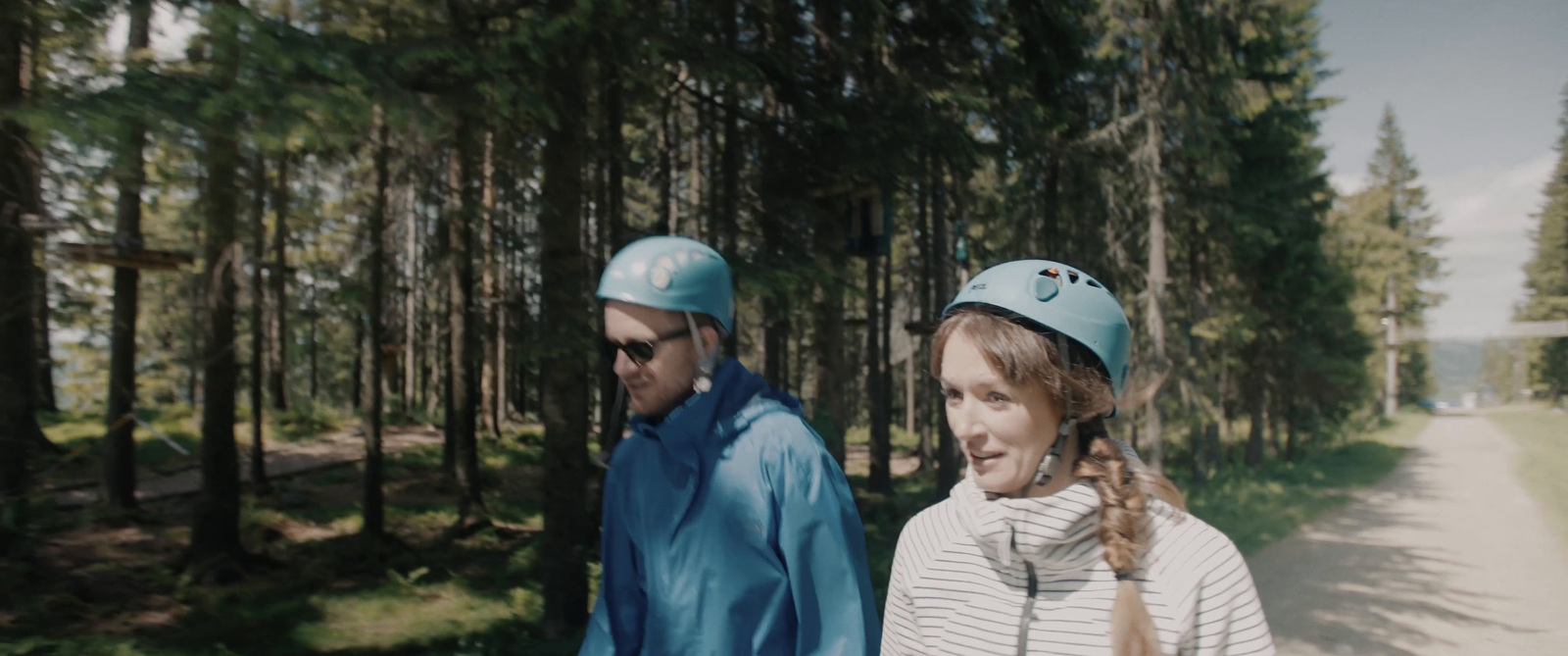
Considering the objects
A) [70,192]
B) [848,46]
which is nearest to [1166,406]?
[848,46]

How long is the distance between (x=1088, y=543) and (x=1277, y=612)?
9.70m

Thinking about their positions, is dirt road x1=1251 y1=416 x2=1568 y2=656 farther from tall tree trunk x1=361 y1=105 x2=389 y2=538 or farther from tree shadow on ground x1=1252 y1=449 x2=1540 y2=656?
tall tree trunk x1=361 y1=105 x2=389 y2=538

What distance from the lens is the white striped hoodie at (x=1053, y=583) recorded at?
1548mm

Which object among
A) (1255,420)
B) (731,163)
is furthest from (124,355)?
(1255,420)

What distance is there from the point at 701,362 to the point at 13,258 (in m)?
7.06

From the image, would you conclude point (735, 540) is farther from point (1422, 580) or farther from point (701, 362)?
point (1422, 580)

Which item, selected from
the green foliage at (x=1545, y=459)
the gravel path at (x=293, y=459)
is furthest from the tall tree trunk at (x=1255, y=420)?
the gravel path at (x=293, y=459)

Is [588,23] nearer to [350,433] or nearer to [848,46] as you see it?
[848,46]

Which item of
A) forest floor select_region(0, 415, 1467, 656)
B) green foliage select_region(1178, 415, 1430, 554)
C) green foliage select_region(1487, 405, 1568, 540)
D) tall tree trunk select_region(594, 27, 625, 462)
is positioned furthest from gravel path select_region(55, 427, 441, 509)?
green foliage select_region(1487, 405, 1568, 540)

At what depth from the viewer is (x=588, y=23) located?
6.40 meters

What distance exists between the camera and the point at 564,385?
26.5 feet

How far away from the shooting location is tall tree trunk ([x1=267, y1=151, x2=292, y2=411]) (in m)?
8.08

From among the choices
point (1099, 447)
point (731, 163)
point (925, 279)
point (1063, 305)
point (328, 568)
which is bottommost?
point (328, 568)

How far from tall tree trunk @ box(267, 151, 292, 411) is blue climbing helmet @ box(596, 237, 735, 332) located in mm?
4774
